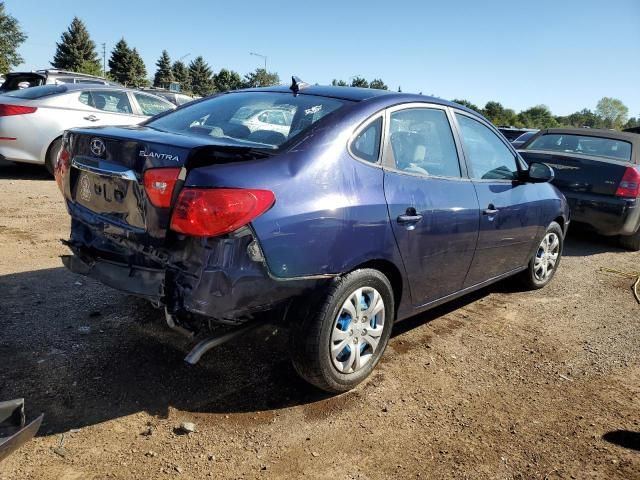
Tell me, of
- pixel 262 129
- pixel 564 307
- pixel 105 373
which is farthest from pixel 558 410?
pixel 105 373

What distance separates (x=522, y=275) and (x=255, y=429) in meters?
3.37

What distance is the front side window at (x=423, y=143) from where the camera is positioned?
3234 mm

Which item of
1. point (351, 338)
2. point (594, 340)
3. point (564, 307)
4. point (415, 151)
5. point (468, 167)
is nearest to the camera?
point (351, 338)

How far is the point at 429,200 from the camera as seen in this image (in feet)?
10.7

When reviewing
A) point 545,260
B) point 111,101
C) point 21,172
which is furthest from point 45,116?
point 545,260

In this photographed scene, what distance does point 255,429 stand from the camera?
2.67 meters

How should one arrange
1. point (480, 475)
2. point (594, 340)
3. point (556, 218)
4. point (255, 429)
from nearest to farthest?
1. point (480, 475)
2. point (255, 429)
3. point (594, 340)
4. point (556, 218)

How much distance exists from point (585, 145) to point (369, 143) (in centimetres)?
563

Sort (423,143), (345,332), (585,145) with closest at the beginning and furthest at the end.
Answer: (345,332) → (423,143) → (585,145)

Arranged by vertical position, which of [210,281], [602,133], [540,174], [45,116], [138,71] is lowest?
[210,281]

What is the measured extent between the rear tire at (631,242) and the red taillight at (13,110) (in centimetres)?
865

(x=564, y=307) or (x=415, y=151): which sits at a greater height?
(x=415, y=151)

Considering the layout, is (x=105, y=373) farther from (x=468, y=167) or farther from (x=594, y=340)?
(x=594, y=340)

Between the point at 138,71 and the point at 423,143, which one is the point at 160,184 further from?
the point at 138,71
